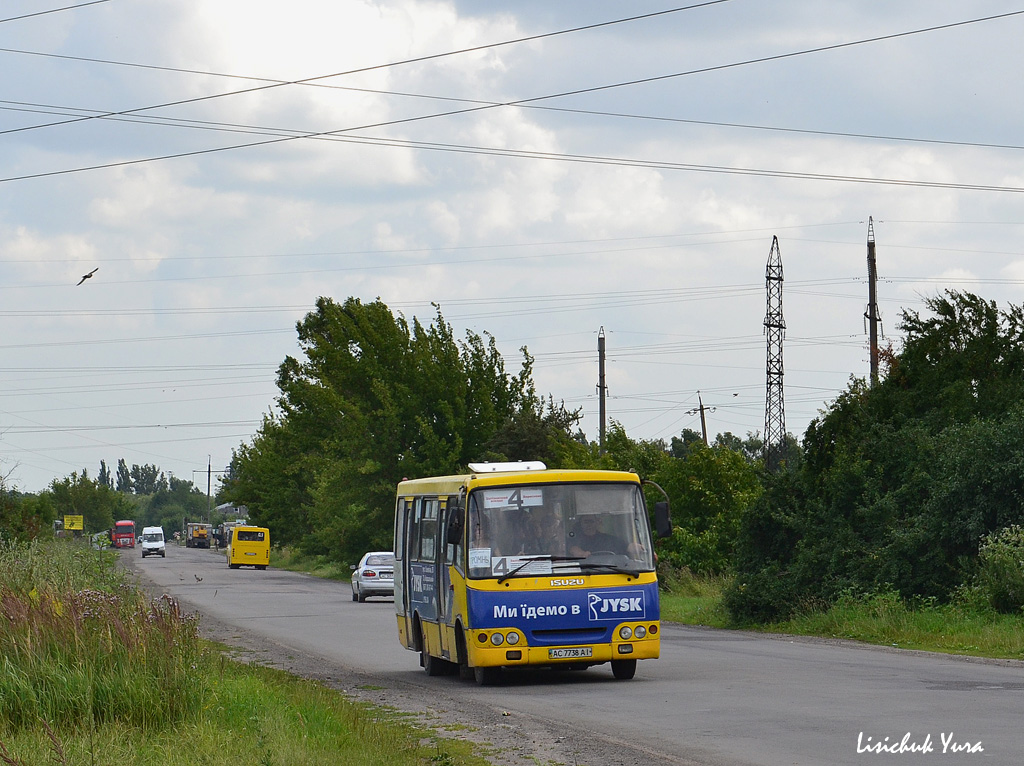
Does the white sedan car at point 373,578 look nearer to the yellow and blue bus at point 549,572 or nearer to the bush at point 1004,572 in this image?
the bush at point 1004,572

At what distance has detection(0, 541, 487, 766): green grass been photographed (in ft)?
31.6

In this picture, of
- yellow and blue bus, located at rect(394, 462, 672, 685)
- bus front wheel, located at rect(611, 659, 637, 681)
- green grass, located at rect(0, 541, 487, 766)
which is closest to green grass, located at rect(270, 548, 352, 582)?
bus front wheel, located at rect(611, 659, 637, 681)

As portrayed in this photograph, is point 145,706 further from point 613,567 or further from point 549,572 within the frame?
point 613,567

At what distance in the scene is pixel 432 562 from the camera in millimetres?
18297

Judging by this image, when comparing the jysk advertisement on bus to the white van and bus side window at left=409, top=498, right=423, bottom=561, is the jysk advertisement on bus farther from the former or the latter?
the white van

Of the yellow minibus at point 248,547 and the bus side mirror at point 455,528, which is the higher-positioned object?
the bus side mirror at point 455,528

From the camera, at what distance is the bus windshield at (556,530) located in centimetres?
1662

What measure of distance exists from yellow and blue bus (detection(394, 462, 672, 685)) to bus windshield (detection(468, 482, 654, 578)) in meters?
0.01

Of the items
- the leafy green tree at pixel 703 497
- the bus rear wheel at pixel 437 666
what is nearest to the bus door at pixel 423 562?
the bus rear wheel at pixel 437 666

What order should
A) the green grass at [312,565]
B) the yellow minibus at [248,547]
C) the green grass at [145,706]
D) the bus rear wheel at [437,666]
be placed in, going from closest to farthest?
1. the green grass at [145,706]
2. the bus rear wheel at [437,666]
3. the green grass at [312,565]
4. the yellow minibus at [248,547]

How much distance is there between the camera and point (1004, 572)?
2236 cm

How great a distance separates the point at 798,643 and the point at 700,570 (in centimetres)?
1333

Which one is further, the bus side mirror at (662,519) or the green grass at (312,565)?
the green grass at (312,565)

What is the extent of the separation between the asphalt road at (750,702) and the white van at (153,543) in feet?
307
